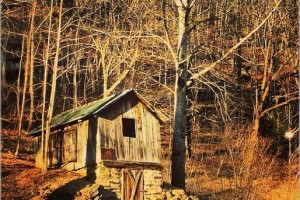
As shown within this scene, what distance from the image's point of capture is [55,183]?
71.8 feet

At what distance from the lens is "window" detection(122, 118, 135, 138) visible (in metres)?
24.5

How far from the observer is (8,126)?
38.6m

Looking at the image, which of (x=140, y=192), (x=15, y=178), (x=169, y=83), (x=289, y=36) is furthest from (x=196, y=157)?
(x=15, y=178)

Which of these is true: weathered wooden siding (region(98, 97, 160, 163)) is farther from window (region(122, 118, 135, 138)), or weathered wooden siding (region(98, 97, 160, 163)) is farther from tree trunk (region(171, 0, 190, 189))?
tree trunk (region(171, 0, 190, 189))

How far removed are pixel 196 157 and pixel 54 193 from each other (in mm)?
18595

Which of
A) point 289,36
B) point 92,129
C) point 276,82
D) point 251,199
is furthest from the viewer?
point 276,82

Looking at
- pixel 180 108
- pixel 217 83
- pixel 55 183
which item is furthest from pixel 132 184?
pixel 217 83

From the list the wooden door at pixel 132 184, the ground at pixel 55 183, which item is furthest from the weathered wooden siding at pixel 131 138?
the ground at pixel 55 183

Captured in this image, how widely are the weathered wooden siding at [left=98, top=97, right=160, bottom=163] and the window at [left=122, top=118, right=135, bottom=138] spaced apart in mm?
182

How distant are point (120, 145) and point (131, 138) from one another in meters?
0.80

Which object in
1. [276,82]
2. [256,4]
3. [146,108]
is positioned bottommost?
[146,108]

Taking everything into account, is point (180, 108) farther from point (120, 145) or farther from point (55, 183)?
point (55, 183)

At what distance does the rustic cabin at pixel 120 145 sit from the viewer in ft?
75.6

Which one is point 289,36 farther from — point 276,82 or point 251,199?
point 251,199
